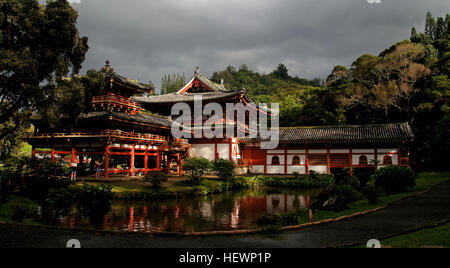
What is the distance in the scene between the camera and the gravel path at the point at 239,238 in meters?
8.79

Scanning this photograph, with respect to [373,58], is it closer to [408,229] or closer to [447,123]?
[447,123]

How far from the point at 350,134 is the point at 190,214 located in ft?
79.9

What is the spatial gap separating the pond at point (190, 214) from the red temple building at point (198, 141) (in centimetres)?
1021

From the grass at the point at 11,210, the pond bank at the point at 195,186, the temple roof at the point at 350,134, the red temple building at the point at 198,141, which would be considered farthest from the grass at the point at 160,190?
the temple roof at the point at 350,134

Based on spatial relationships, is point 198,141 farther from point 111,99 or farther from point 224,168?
point 111,99

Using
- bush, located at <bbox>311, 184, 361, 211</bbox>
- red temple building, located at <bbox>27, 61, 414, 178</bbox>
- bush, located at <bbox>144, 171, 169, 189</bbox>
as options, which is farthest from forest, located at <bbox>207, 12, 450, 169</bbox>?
bush, located at <bbox>311, 184, 361, 211</bbox>

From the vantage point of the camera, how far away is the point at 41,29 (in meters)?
20.8

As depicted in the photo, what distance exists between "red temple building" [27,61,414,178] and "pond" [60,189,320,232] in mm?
10210

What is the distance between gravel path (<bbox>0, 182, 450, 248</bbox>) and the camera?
346 inches

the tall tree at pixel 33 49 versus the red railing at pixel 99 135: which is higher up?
the tall tree at pixel 33 49

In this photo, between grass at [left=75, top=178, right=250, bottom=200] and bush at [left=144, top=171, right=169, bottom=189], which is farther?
bush at [left=144, top=171, right=169, bottom=189]

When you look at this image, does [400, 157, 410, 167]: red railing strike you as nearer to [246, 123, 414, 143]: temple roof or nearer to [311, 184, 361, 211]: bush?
[246, 123, 414, 143]: temple roof

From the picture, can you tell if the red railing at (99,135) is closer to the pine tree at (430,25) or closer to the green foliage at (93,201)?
the green foliage at (93,201)
